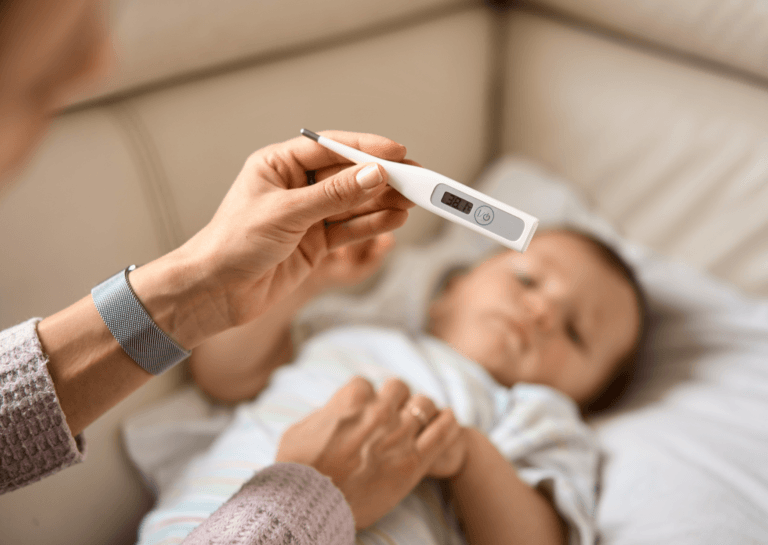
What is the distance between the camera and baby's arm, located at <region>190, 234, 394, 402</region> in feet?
2.65

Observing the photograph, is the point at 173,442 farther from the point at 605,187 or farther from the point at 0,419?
the point at 605,187

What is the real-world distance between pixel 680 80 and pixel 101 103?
1.03 meters

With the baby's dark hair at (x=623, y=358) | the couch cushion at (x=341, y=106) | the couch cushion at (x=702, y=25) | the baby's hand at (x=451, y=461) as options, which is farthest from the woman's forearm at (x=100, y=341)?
the couch cushion at (x=702, y=25)

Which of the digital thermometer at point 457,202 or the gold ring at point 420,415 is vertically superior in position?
the digital thermometer at point 457,202

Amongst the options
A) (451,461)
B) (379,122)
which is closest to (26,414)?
(451,461)

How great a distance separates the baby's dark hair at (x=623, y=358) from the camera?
1000 mm

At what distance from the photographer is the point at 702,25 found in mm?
910

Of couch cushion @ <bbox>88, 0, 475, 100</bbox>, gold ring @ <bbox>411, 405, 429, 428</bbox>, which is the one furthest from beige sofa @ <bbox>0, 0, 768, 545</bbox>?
gold ring @ <bbox>411, 405, 429, 428</bbox>

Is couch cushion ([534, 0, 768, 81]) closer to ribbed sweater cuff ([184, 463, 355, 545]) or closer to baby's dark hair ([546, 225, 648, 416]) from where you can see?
baby's dark hair ([546, 225, 648, 416])

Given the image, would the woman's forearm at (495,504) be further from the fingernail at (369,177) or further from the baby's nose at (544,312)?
the fingernail at (369,177)

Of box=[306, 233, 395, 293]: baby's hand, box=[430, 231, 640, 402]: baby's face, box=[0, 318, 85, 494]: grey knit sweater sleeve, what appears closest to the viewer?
box=[0, 318, 85, 494]: grey knit sweater sleeve

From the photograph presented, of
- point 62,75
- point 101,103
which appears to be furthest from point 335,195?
point 101,103

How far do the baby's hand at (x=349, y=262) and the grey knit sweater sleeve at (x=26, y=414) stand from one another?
0.36m

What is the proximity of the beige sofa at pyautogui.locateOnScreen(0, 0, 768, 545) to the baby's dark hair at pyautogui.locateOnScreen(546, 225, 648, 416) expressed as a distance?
15cm
